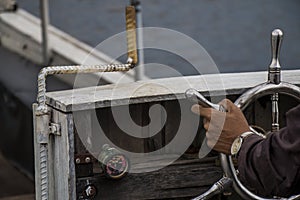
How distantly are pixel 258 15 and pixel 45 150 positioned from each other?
519cm

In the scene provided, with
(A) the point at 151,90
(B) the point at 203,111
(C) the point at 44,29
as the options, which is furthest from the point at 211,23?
(B) the point at 203,111

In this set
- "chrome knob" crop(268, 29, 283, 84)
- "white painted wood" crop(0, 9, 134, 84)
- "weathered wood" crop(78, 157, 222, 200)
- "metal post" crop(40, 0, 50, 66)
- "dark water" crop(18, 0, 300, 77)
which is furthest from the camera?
"dark water" crop(18, 0, 300, 77)

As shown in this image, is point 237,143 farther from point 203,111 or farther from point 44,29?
point 44,29

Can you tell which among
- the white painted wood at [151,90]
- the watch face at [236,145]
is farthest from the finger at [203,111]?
the white painted wood at [151,90]

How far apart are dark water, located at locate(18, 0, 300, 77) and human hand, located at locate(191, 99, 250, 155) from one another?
4.05 meters

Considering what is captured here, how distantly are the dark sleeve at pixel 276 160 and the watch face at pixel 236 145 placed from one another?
37 mm

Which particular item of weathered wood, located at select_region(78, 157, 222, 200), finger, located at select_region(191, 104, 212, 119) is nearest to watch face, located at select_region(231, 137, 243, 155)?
finger, located at select_region(191, 104, 212, 119)

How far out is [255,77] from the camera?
10.2 ft

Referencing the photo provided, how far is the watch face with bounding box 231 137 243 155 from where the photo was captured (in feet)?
7.79

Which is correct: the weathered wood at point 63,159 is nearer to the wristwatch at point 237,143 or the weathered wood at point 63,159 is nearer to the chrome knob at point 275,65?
the wristwatch at point 237,143

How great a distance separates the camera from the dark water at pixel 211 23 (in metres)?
6.94

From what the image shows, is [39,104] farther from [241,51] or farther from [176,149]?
[241,51]

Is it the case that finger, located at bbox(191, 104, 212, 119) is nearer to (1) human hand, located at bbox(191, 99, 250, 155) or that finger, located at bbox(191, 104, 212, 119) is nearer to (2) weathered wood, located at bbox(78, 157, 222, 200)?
(1) human hand, located at bbox(191, 99, 250, 155)

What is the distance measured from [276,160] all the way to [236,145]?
21cm
